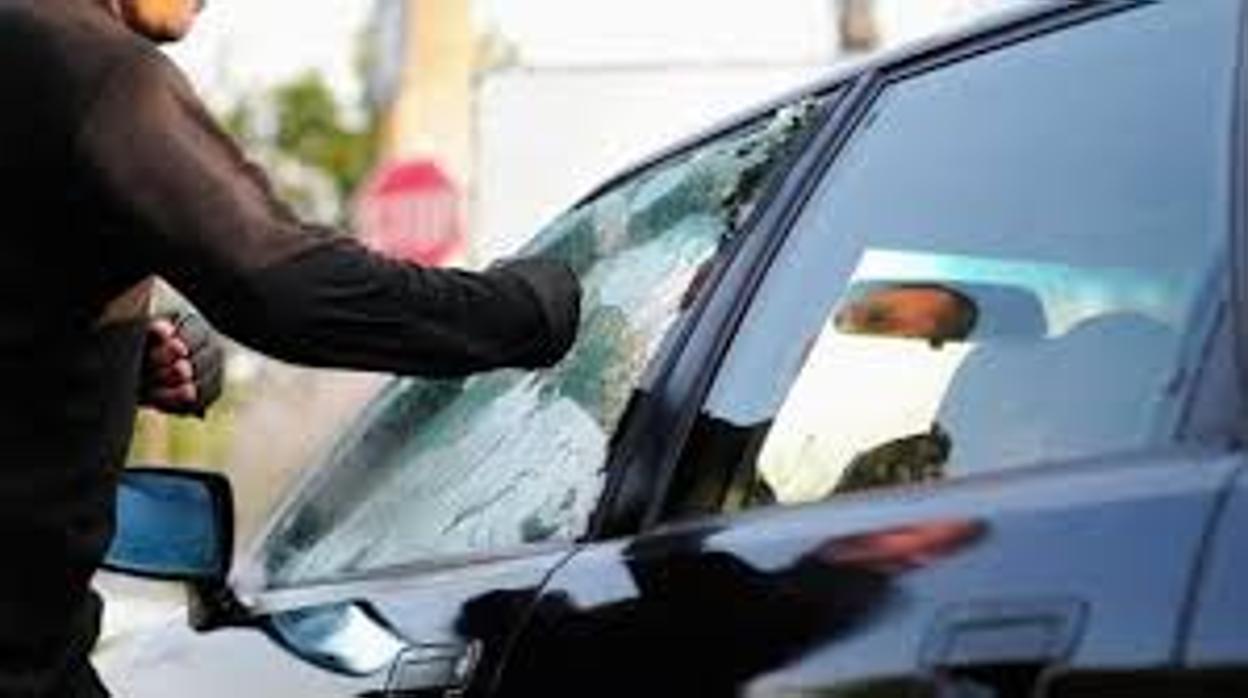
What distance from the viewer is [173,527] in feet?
13.5

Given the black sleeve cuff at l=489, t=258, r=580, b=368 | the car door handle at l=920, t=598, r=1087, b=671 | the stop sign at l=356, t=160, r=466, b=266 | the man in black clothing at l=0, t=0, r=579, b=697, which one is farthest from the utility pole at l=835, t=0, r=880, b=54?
the car door handle at l=920, t=598, r=1087, b=671

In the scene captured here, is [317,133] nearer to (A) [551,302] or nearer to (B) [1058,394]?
(A) [551,302]

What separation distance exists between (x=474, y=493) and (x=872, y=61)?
0.68 m

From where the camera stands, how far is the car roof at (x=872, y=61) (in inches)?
127

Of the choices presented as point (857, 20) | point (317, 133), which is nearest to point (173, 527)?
point (857, 20)

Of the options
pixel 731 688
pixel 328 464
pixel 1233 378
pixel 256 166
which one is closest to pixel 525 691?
pixel 731 688

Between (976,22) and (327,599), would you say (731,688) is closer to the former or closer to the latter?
(976,22)

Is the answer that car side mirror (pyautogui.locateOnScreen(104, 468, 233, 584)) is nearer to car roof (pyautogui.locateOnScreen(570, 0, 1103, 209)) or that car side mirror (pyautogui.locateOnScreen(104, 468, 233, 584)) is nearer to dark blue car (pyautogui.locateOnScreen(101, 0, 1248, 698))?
dark blue car (pyautogui.locateOnScreen(101, 0, 1248, 698))

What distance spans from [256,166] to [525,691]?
61 cm

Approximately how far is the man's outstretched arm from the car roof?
0.42 metres

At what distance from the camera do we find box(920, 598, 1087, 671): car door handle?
8.21 ft

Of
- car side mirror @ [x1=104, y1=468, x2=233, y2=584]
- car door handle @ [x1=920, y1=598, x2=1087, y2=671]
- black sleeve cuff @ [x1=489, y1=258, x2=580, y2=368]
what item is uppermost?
car door handle @ [x1=920, y1=598, x2=1087, y2=671]

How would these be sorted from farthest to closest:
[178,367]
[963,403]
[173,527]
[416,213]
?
[416,213], [173,527], [178,367], [963,403]

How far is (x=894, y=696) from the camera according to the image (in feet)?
8.74
